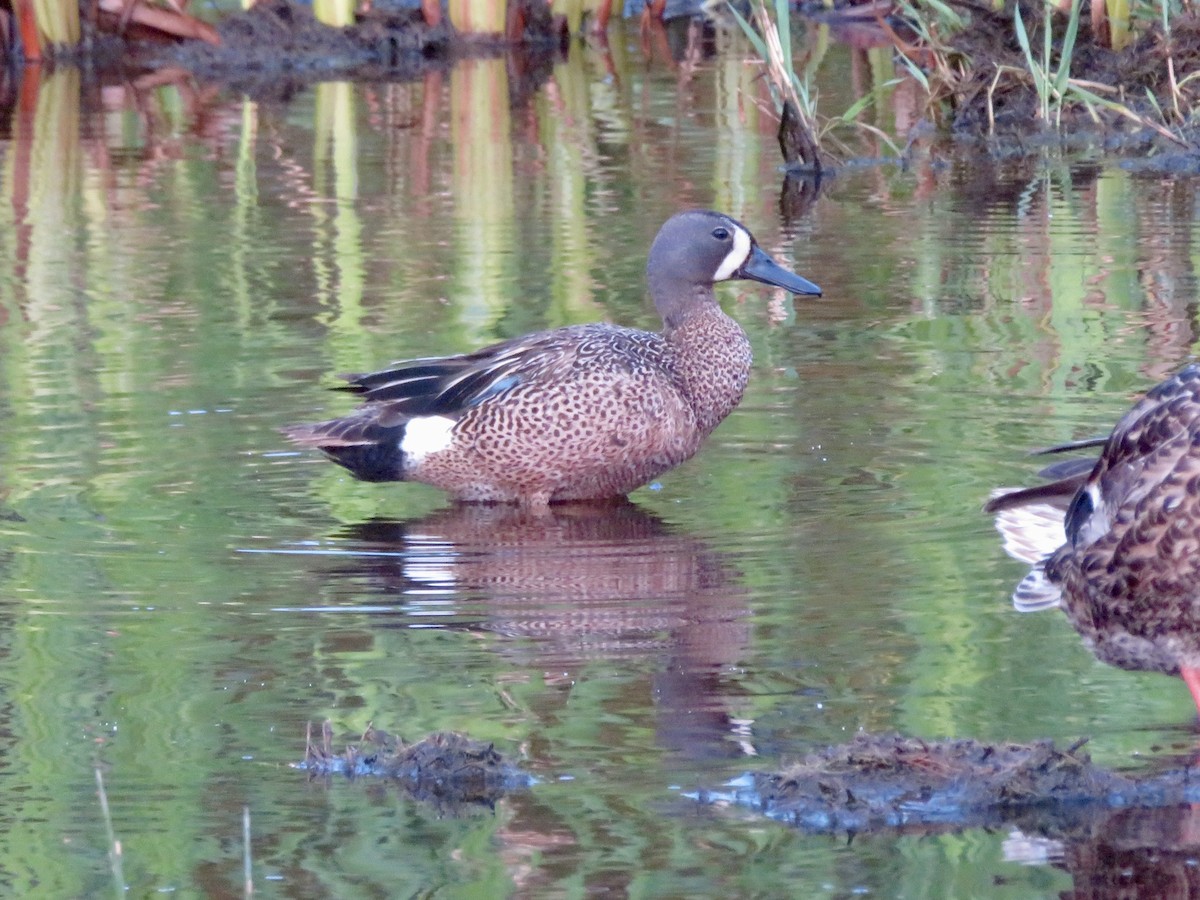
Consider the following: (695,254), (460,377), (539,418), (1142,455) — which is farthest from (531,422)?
(1142,455)

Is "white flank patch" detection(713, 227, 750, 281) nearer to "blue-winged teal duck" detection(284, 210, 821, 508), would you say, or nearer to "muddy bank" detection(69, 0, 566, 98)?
"blue-winged teal duck" detection(284, 210, 821, 508)

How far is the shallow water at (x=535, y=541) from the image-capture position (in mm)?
3590

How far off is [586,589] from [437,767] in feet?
4.92

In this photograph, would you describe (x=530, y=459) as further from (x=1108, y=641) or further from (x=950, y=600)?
(x=1108, y=641)

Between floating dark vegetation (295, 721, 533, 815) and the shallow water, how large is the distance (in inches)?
2.0

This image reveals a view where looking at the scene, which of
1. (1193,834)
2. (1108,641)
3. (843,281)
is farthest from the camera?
(843,281)

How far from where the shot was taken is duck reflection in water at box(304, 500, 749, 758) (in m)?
4.41

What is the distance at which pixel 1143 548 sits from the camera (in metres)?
3.81

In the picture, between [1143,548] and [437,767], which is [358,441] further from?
[1143,548]

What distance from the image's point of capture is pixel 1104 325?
7742 millimetres

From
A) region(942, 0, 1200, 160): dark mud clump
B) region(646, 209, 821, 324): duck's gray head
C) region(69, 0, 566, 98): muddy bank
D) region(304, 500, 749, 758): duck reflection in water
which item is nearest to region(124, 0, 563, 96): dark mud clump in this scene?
region(69, 0, 566, 98): muddy bank

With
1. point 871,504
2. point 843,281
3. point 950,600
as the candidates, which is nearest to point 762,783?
point 950,600

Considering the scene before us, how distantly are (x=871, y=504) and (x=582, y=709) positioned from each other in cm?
173

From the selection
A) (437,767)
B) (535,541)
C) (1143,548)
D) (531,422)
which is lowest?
(535,541)
